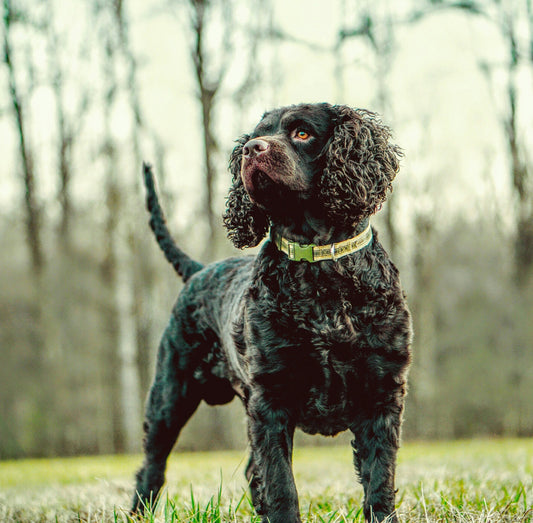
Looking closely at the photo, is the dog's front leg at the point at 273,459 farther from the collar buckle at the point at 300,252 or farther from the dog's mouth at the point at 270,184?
the dog's mouth at the point at 270,184

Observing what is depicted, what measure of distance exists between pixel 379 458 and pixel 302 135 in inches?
56.3

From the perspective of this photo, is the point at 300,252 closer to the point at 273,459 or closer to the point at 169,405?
the point at 273,459

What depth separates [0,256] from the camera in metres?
18.2

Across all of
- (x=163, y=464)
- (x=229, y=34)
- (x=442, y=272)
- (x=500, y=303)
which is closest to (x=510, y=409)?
(x=500, y=303)

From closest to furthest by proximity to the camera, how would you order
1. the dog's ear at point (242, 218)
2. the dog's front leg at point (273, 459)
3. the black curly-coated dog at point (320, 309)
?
1. the dog's front leg at point (273, 459)
2. the black curly-coated dog at point (320, 309)
3. the dog's ear at point (242, 218)

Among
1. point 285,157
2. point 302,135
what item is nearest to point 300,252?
point 285,157

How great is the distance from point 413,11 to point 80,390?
12.5 meters

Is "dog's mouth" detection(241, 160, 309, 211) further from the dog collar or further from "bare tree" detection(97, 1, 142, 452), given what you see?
"bare tree" detection(97, 1, 142, 452)

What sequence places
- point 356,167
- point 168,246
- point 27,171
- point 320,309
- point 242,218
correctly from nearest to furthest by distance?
point 320,309, point 356,167, point 242,218, point 168,246, point 27,171

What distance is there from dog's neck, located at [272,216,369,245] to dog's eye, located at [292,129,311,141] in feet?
1.21

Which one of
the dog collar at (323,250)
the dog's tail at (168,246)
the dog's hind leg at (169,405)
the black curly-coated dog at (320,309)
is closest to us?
the black curly-coated dog at (320,309)

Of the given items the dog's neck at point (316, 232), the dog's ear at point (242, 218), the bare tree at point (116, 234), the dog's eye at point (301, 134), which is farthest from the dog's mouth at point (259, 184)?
the bare tree at point (116, 234)

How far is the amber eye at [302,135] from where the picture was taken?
291cm

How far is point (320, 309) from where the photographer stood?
268 centimetres
